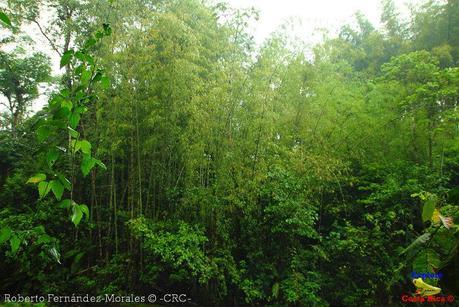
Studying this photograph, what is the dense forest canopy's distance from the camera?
404 centimetres

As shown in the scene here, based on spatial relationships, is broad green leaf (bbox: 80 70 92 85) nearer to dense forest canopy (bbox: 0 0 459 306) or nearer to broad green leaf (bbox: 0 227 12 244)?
broad green leaf (bbox: 0 227 12 244)

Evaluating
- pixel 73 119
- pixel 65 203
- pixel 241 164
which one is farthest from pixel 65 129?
pixel 241 164

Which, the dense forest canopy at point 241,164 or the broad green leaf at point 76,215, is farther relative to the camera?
the dense forest canopy at point 241,164

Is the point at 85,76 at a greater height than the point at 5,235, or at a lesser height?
greater

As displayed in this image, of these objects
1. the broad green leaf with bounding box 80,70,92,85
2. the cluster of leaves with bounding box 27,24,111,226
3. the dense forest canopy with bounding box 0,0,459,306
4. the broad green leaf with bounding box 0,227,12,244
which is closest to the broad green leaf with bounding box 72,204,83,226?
the cluster of leaves with bounding box 27,24,111,226

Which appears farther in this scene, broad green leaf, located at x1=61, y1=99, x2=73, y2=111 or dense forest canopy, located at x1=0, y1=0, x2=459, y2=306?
dense forest canopy, located at x1=0, y1=0, x2=459, y2=306

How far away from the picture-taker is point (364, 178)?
16.8 ft

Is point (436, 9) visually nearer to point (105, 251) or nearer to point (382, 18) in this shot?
point (382, 18)

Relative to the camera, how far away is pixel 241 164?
13.9 ft

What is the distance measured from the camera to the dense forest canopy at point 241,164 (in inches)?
159

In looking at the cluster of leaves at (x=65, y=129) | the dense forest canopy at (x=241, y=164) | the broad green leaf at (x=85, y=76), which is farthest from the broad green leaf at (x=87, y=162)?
the dense forest canopy at (x=241, y=164)

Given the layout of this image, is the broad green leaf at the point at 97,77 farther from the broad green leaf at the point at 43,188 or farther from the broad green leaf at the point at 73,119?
the broad green leaf at the point at 43,188

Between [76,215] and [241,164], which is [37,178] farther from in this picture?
[241,164]

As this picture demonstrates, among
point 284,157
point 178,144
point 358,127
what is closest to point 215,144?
point 178,144
